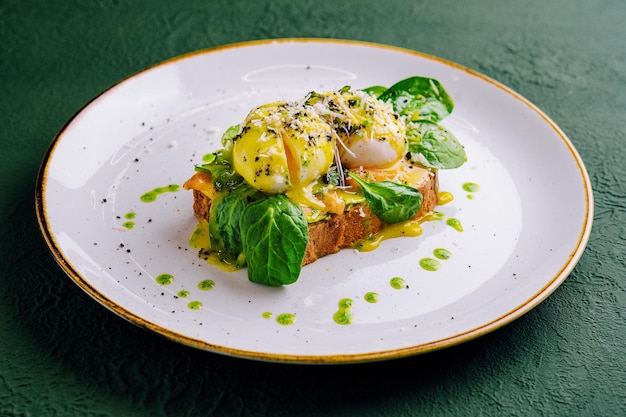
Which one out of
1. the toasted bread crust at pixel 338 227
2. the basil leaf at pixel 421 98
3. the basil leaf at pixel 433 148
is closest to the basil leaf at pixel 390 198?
the toasted bread crust at pixel 338 227

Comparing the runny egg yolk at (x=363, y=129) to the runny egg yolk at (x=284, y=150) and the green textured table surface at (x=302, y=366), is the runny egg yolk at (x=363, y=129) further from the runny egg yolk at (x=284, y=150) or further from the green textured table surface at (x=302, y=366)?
the green textured table surface at (x=302, y=366)

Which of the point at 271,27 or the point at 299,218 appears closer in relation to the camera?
the point at 299,218

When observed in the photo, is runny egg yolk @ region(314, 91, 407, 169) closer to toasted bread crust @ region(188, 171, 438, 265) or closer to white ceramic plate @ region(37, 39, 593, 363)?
toasted bread crust @ region(188, 171, 438, 265)

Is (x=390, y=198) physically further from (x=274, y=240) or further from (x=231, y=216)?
(x=231, y=216)

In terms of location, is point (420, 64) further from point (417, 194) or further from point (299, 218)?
point (299, 218)

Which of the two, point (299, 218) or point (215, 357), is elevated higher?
point (299, 218)

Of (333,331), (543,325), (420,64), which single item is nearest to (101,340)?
(333,331)

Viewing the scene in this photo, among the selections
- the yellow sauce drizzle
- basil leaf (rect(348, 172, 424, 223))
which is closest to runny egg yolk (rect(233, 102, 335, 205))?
basil leaf (rect(348, 172, 424, 223))
